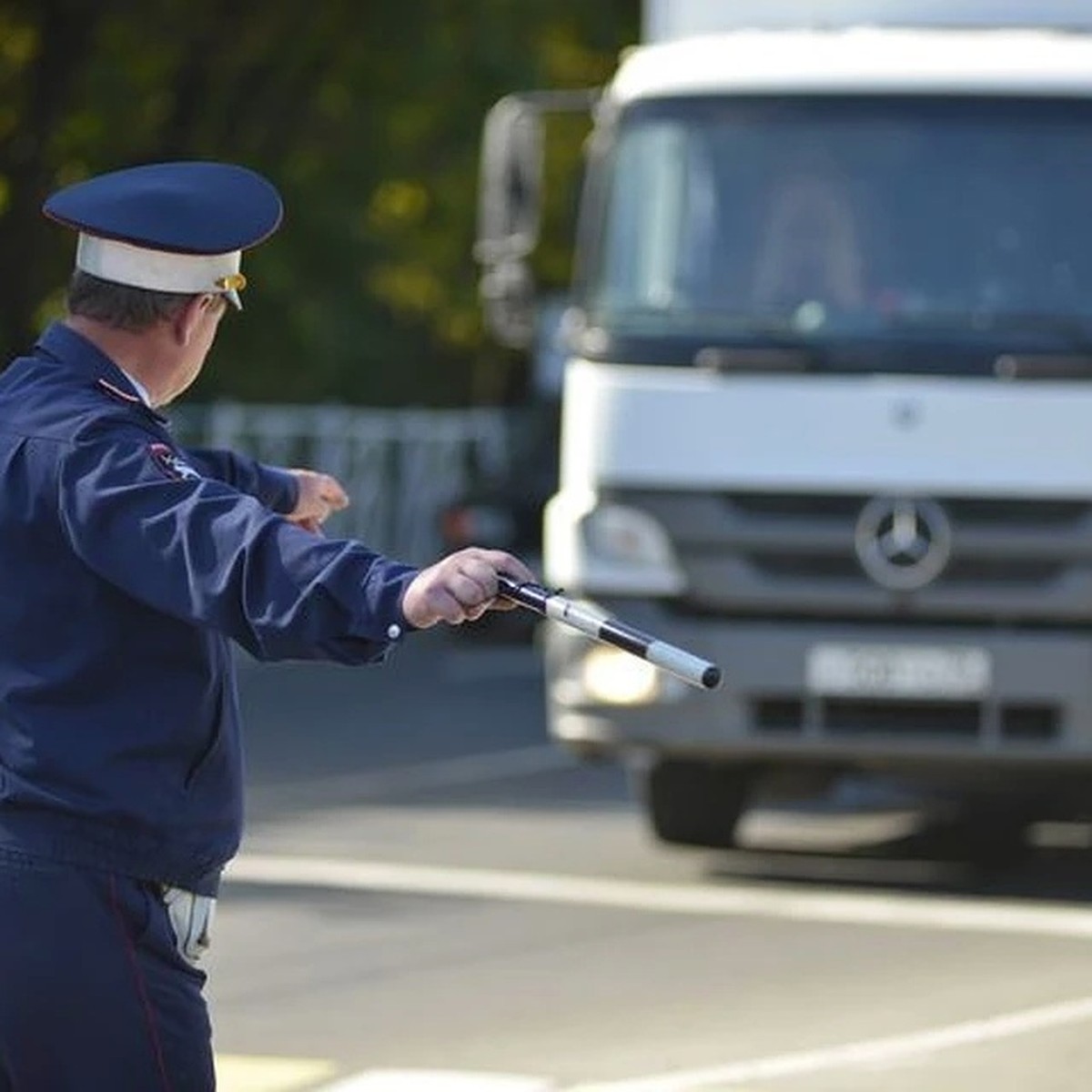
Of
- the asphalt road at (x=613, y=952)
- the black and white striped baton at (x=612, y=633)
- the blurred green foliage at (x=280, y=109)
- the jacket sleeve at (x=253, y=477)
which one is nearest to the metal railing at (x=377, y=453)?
the blurred green foliage at (x=280, y=109)

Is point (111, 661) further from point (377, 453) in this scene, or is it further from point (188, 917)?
point (377, 453)

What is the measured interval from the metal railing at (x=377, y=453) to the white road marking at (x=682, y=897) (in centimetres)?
1612

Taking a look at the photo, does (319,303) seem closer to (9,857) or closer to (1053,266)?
(1053,266)

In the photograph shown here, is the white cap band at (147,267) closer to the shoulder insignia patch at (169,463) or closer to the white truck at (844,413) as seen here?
the shoulder insignia patch at (169,463)

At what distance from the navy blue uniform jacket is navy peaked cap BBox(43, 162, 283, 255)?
0.17 meters

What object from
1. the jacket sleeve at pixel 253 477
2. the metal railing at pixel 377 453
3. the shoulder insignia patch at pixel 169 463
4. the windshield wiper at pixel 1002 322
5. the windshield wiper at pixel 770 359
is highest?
the shoulder insignia patch at pixel 169 463

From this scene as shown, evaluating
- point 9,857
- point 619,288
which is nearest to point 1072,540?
point 619,288

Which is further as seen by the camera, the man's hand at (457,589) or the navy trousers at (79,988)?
the navy trousers at (79,988)

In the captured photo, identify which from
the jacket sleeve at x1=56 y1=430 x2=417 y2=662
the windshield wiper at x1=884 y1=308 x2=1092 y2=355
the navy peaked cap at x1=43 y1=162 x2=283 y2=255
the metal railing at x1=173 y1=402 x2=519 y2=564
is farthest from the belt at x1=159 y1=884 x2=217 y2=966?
the metal railing at x1=173 y1=402 x2=519 y2=564

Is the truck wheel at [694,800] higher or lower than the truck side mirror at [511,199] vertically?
lower

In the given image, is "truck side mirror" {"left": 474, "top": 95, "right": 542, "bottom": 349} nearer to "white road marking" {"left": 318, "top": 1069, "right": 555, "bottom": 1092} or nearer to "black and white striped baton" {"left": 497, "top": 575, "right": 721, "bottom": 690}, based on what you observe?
"white road marking" {"left": 318, "top": 1069, "right": 555, "bottom": 1092}

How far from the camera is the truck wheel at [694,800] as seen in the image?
14617 millimetres

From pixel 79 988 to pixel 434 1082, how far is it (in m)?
4.19

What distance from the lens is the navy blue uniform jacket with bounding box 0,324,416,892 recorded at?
519cm
